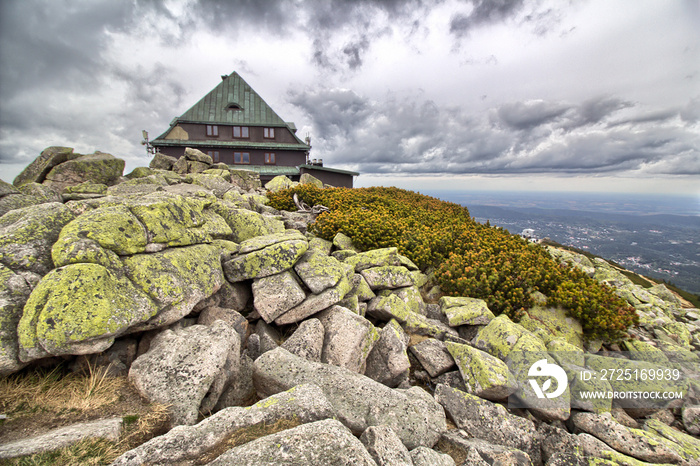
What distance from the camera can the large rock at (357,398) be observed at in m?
3.86

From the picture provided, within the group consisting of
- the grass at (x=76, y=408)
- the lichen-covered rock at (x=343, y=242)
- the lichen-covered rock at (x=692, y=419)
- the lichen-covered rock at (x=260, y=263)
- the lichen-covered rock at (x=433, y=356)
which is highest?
the lichen-covered rock at (x=260, y=263)

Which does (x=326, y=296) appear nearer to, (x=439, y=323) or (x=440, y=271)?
(x=439, y=323)

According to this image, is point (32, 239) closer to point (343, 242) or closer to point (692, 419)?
point (343, 242)

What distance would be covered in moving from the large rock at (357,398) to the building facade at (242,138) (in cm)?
3055

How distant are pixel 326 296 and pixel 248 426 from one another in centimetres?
331

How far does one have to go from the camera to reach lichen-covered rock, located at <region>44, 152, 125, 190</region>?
12.8 meters

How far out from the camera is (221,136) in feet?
117

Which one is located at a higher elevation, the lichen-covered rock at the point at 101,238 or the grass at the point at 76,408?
the lichen-covered rock at the point at 101,238

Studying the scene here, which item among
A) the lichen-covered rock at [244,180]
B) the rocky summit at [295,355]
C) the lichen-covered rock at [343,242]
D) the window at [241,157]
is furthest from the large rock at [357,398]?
the window at [241,157]

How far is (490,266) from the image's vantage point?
953cm

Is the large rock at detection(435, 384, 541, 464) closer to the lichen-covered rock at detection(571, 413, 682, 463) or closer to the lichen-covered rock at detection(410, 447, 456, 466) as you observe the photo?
the lichen-covered rock at detection(571, 413, 682, 463)

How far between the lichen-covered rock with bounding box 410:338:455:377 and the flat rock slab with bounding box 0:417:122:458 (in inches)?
203

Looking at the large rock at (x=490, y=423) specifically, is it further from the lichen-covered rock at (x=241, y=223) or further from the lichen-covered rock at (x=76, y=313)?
the lichen-covered rock at (x=241, y=223)

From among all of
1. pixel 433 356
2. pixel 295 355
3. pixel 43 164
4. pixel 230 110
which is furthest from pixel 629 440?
pixel 230 110
